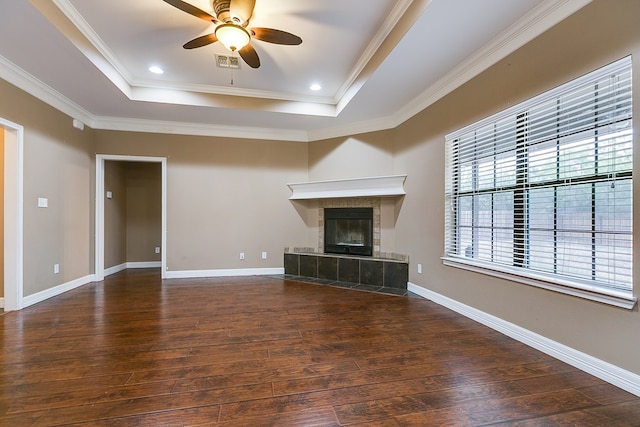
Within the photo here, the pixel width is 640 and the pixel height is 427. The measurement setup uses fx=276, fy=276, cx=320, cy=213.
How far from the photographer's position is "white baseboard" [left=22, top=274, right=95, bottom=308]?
3404 millimetres

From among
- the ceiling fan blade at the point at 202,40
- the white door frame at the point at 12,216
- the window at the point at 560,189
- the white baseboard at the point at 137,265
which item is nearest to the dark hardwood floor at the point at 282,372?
the white door frame at the point at 12,216

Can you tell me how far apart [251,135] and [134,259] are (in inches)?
152

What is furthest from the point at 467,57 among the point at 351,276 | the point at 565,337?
the point at 351,276

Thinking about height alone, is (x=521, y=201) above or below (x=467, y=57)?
below

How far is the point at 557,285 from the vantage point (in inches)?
85.2

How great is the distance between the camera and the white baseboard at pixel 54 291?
340cm

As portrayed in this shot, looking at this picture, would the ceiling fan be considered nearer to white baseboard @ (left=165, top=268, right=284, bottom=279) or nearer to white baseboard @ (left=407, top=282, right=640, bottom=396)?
white baseboard @ (left=407, top=282, right=640, bottom=396)

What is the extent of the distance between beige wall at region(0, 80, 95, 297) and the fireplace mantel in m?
3.35

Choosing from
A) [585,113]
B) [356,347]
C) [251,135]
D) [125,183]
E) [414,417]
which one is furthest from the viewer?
[125,183]

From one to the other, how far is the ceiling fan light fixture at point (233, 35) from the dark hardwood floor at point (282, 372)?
8.65 ft

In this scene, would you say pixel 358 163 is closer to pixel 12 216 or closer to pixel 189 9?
pixel 189 9

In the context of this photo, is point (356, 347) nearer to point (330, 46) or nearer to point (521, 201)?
point (521, 201)

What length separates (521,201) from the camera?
8.38ft

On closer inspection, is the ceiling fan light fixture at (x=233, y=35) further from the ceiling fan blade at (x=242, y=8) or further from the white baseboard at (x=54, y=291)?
the white baseboard at (x=54, y=291)
